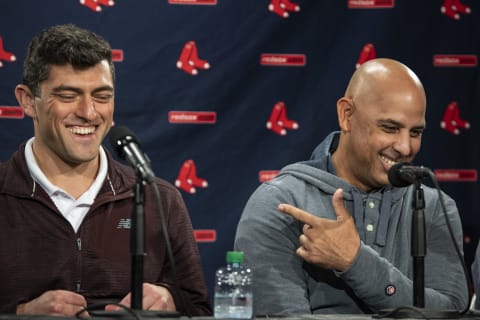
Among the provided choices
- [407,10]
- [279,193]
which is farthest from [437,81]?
[279,193]

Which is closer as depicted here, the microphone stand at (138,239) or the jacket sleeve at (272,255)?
the microphone stand at (138,239)

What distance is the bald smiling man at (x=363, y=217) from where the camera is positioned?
3.11 meters

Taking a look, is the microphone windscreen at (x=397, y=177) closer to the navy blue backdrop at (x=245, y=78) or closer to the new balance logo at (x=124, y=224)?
the new balance logo at (x=124, y=224)

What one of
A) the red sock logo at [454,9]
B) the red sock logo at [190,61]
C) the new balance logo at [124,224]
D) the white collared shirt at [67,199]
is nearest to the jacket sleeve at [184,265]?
the new balance logo at [124,224]

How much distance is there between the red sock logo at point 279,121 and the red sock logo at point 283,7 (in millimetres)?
448

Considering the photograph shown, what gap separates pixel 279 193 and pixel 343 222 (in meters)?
0.37

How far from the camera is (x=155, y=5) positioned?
4.58 m

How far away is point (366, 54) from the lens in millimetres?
4719

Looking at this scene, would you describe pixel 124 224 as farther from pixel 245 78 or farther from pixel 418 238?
pixel 245 78

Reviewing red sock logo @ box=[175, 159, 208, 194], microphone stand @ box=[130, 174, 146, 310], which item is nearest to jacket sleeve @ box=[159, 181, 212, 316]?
microphone stand @ box=[130, 174, 146, 310]

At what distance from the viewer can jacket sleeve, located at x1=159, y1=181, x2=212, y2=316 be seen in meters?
3.19

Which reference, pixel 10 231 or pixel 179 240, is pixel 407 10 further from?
pixel 10 231

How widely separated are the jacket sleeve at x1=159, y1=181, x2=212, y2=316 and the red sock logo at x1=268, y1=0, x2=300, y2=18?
5.46ft

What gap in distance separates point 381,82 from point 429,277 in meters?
0.71
